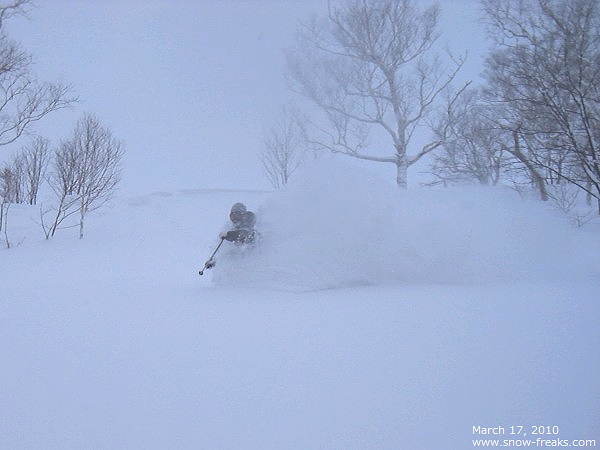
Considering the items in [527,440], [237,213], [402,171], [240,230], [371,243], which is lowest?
[527,440]

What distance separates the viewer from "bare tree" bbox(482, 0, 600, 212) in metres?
5.23

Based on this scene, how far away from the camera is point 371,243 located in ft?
12.3

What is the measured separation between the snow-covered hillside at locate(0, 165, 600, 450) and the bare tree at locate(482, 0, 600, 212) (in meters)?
1.20

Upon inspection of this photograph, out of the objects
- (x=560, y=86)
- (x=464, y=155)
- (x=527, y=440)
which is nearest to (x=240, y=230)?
(x=527, y=440)

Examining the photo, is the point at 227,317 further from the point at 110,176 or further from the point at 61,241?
the point at 110,176

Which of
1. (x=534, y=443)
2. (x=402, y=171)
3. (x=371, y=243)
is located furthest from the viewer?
(x=402, y=171)

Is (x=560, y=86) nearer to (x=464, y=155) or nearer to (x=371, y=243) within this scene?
(x=371, y=243)

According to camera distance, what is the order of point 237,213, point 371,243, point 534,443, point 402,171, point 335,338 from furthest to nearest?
point 402,171
point 237,213
point 371,243
point 335,338
point 534,443

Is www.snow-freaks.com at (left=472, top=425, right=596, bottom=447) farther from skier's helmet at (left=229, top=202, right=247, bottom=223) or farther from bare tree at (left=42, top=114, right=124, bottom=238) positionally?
bare tree at (left=42, top=114, right=124, bottom=238)

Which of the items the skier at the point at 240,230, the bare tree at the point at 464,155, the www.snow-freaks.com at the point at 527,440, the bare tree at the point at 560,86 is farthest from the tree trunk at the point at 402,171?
the www.snow-freaks.com at the point at 527,440

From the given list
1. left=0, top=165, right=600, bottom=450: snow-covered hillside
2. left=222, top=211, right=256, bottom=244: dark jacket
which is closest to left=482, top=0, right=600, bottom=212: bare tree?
left=0, top=165, right=600, bottom=450: snow-covered hillside

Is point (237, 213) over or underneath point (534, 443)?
over

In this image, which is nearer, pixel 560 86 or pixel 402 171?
pixel 560 86

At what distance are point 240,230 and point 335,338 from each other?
2166 millimetres
